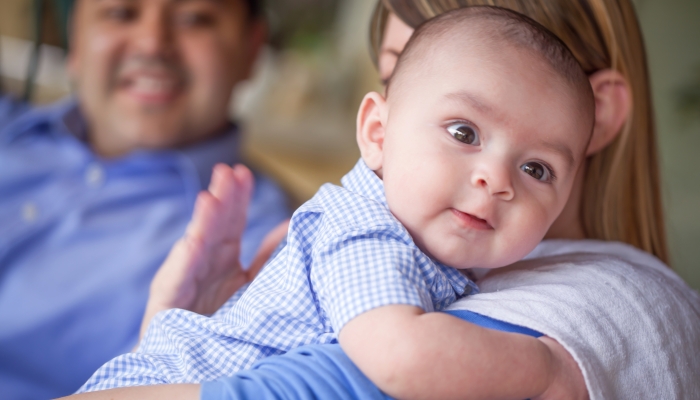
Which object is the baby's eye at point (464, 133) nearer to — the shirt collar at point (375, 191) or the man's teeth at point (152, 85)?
the shirt collar at point (375, 191)

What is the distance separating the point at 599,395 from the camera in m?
0.64

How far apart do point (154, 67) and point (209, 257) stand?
900mm

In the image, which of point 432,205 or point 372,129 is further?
point 372,129

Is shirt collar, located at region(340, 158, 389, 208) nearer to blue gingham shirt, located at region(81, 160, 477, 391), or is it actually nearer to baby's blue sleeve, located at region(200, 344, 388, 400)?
blue gingham shirt, located at region(81, 160, 477, 391)

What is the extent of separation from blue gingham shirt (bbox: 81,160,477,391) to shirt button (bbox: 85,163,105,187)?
987 millimetres

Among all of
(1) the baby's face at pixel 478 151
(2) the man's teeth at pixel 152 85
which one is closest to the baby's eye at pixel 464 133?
(1) the baby's face at pixel 478 151

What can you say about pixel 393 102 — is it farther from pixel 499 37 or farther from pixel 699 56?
pixel 699 56

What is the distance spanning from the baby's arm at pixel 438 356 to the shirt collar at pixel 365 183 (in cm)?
18

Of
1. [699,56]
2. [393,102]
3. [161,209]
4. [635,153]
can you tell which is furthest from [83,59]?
[699,56]

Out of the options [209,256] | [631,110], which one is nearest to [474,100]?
[631,110]

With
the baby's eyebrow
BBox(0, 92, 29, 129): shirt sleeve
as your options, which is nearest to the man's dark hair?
BBox(0, 92, 29, 129): shirt sleeve

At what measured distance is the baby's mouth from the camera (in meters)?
0.67

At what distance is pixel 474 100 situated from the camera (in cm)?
67

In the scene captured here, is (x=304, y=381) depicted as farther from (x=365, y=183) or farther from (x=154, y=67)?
(x=154, y=67)
